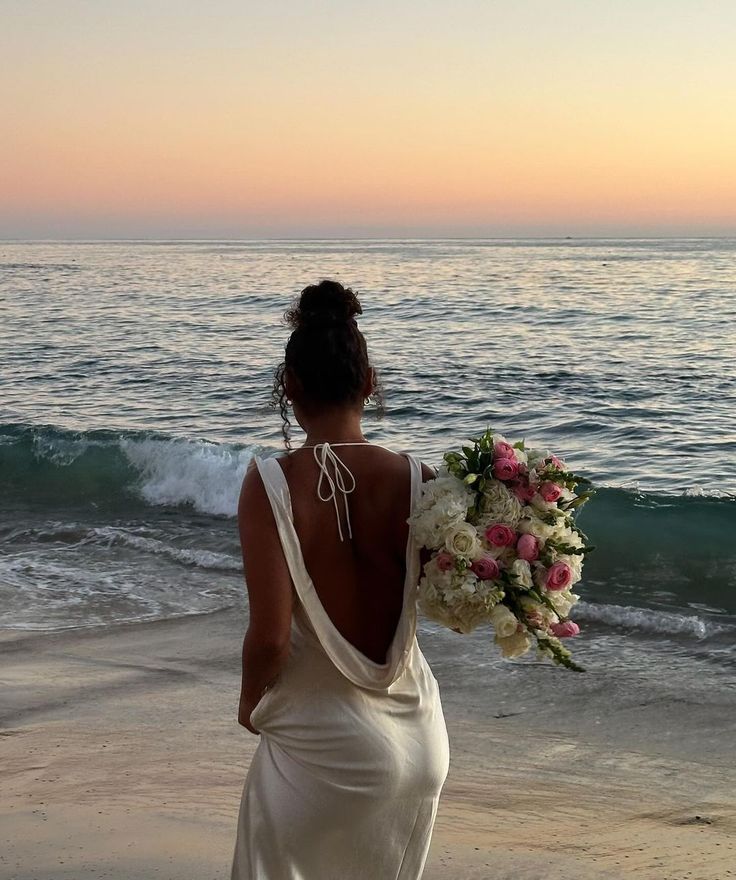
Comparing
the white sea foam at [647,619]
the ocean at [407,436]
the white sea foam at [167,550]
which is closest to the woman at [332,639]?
the ocean at [407,436]

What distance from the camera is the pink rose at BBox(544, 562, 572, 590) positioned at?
9.06 feet

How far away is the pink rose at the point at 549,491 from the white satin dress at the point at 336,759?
324 millimetres

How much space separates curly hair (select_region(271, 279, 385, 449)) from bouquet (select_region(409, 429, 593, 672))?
329mm

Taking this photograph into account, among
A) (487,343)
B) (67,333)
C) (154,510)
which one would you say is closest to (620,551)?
(154,510)

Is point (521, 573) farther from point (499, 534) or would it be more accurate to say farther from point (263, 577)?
point (263, 577)

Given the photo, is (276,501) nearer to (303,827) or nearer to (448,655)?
(303,827)

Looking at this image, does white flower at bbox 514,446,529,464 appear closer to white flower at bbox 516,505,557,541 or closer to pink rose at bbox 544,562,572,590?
white flower at bbox 516,505,557,541

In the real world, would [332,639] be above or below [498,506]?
below

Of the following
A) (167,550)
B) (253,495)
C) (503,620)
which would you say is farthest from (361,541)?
(167,550)

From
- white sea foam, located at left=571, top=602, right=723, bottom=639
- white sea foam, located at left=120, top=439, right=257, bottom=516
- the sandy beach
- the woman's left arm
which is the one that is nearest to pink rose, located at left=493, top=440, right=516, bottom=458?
the woman's left arm

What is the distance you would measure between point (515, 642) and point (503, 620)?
0.12m

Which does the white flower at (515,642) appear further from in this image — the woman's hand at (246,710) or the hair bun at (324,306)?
the hair bun at (324,306)

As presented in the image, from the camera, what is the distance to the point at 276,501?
8.77 feet

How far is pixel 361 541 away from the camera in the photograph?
108 inches
